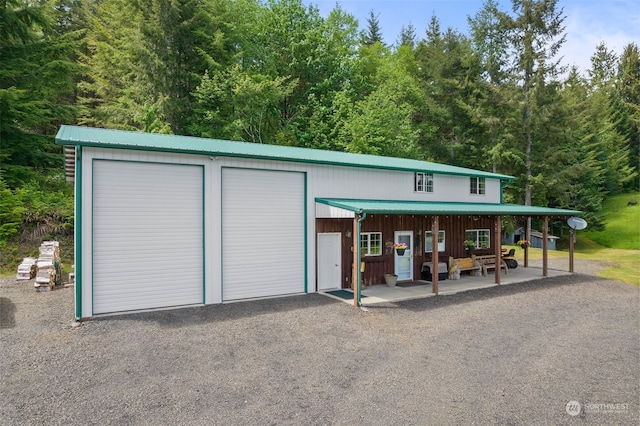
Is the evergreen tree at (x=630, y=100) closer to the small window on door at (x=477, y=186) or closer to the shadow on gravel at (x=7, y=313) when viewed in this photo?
the small window on door at (x=477, y=186)

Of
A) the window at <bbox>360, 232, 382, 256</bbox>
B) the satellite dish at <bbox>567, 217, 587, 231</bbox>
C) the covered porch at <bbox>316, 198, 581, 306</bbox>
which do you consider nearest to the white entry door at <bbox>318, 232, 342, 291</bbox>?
the covered porch at <bbox>316, 198, 581, 306</bbox>

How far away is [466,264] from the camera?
54.7 feet

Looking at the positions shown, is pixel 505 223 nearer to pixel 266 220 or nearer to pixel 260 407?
pixel 266 220

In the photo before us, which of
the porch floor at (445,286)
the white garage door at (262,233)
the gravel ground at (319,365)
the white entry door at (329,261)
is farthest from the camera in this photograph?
the white entry door at (329,261)

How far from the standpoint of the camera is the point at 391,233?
49.0 feet

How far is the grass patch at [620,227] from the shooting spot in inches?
1329

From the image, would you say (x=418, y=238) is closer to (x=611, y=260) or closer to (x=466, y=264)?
(x=466, y=264)

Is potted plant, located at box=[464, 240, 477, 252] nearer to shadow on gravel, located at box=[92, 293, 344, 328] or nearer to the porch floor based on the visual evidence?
the porch floor

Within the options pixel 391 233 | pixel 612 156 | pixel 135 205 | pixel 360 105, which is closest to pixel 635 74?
pixel 612 156

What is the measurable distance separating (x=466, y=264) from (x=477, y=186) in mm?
4645

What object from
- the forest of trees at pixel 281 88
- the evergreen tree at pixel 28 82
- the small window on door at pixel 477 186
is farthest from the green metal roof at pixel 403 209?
the evergreen tree at pixel 28 82

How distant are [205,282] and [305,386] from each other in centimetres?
584

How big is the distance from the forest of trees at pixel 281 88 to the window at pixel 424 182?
11.5 meters

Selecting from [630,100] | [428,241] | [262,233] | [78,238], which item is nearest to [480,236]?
[428,241]
